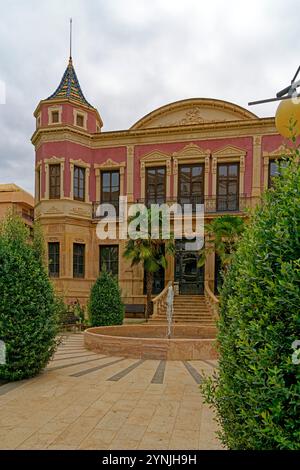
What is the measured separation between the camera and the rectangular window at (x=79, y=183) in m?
21.5

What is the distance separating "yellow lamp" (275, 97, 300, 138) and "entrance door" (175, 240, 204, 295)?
720 inches

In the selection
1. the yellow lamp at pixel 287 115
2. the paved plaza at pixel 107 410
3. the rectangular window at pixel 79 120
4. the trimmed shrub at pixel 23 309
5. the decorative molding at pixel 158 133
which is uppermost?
the rectangular window at pixel 79 120

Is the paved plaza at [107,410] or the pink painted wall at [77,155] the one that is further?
the pink painted wall at [77,155]

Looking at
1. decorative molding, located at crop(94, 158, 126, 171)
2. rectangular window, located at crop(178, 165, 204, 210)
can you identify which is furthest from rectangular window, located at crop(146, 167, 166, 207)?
decorative molding, located at crop(94, 158, 126, 171)

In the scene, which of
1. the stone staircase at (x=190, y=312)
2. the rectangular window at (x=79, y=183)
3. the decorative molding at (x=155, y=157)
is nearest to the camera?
the stone staircase at (x=190, y=312)

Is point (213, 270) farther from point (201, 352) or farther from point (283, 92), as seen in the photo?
point (283, 92)

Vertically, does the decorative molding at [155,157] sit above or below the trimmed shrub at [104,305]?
above

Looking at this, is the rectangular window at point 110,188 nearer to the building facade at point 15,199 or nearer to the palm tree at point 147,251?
the palm tree at point 147,251

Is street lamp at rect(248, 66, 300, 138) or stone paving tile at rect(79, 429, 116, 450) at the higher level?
street lamp at rect(248, 66, 300, 138)

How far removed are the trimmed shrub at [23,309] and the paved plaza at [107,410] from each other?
0.40 meters

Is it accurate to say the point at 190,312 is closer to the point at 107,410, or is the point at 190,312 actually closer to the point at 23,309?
the point at 23,309

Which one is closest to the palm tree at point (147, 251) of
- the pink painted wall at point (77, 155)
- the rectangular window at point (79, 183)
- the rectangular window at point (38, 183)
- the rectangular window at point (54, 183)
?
the pink painted wall at point (77, 155)

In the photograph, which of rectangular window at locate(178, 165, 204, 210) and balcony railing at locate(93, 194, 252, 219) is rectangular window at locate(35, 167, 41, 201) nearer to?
balcony railing at locate(93, 194, 252, 219)

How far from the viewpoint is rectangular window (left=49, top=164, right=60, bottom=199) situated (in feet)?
69.2
